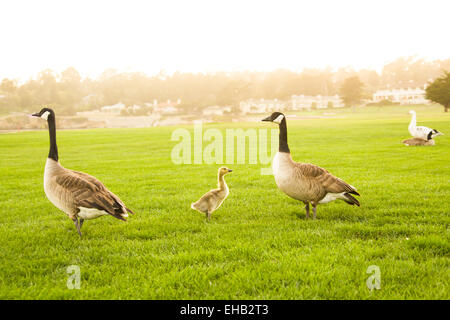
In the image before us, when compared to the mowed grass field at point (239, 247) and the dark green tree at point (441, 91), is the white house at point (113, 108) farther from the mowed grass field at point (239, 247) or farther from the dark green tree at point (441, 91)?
the mowed grass field at point (239, 247)

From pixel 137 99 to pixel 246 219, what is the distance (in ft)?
448

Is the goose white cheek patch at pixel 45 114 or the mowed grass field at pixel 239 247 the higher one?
the goose white cheek patch at pixel 45 114

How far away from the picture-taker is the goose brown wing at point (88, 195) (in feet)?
20.4

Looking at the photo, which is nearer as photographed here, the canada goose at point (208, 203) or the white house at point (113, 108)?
the canada goose at point (208, 203)

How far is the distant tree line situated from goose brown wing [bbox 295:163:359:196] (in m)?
107

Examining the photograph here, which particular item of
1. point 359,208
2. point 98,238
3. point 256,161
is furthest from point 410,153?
point 98,238

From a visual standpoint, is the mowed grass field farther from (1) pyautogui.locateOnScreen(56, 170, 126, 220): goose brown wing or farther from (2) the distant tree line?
(2) the distant tree line

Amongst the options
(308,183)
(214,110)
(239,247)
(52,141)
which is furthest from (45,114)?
(214,110)

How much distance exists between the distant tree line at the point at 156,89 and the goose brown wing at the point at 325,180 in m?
107

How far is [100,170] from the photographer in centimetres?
1670

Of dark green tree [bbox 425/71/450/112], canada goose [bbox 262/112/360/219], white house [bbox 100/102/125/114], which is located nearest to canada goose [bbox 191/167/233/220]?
canada goose [bbox 262/112/360/219]

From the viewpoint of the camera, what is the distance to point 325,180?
726cm

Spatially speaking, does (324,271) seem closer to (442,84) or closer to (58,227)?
(58,227)

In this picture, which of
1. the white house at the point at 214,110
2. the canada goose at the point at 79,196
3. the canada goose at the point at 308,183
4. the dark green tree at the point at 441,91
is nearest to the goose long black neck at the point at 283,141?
the canada goose at the point at 308,183
